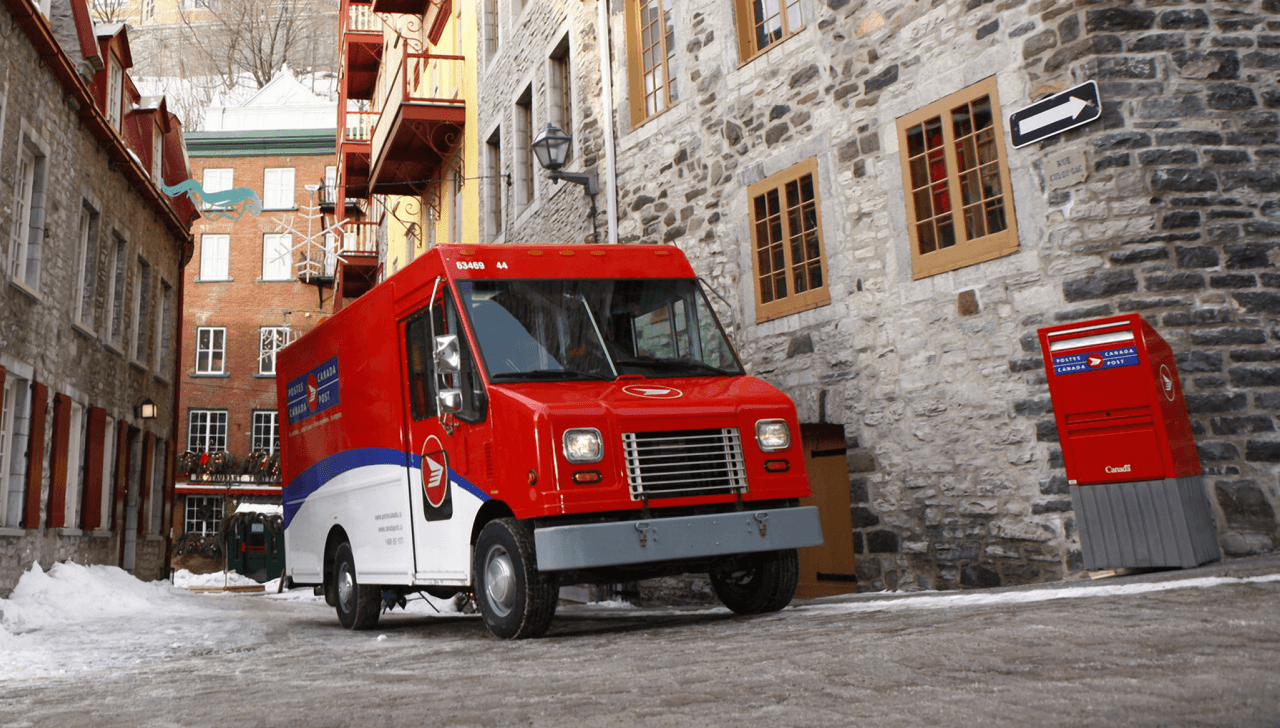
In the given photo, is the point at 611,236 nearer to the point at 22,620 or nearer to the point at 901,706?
the point at 22,620

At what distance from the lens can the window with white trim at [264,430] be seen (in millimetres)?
34781

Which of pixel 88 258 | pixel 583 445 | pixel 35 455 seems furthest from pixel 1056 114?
pixel 88 258

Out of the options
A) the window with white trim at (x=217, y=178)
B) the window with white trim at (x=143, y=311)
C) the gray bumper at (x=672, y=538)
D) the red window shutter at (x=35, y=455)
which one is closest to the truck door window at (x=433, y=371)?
the gray bumper at (x=672, y=538)

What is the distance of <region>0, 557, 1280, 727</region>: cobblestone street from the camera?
11.1ft

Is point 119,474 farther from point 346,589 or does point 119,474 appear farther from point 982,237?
point 982,237

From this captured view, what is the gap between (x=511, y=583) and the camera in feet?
22.1

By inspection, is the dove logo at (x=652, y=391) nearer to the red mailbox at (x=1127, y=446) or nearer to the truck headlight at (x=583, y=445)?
the truck headlight at (x=583, y=445)

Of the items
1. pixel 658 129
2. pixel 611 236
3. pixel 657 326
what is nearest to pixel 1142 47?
pixel 657 326

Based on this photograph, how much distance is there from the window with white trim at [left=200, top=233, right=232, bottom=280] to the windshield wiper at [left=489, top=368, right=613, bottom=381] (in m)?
33.2

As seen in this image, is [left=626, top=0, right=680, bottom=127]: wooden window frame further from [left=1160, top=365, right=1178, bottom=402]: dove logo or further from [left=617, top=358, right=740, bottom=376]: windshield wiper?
[left=1160, top=365, right=1178, bottom=402]: dove logo

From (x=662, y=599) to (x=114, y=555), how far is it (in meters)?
9.19

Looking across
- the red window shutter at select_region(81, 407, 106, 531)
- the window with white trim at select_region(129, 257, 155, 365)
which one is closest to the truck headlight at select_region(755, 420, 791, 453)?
the red window shutter at select_region(81, 407, 106, 531)

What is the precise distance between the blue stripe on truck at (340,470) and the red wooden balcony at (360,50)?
19001 mm

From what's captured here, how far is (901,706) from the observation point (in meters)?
3.45
